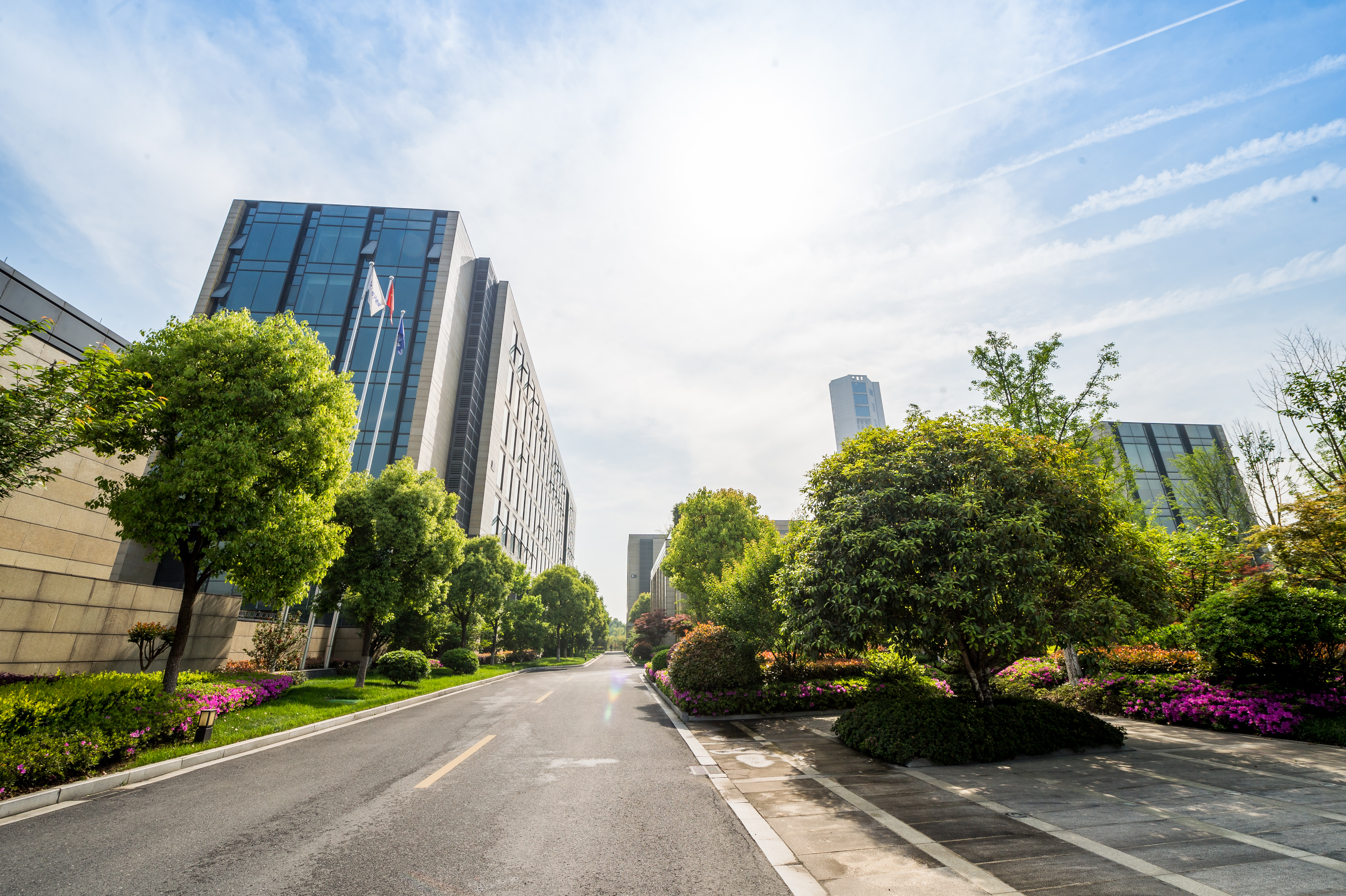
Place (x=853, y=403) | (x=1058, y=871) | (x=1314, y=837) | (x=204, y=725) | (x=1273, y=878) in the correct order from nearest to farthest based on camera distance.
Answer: (x=1273, y=878) < (x=1058, y=871) < (x=1314, y=837) < (x=204, y=725) < (x=853, y=403)

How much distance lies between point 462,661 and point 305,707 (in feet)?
44.8

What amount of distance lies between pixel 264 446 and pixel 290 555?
2.62m

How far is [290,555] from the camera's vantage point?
11.8m

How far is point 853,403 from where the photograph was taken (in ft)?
491

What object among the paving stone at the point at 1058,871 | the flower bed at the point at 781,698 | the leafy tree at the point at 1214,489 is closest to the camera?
the paving stone at the point at 1058,871

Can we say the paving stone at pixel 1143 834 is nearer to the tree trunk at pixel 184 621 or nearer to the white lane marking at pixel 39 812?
the white lane marking at pixel 39 812

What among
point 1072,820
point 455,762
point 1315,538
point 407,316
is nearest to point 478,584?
point 407,316

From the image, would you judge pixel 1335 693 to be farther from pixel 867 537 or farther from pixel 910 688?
pixel 867 537

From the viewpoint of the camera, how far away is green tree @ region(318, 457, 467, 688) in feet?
61.1

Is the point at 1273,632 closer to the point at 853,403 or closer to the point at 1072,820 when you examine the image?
the point at 1072,820

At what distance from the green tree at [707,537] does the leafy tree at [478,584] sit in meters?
11.3

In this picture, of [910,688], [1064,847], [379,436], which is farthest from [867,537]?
[379,436]

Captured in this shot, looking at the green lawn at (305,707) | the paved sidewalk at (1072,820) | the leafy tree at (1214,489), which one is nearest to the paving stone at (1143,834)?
the paved sidewalk at (1072,820)

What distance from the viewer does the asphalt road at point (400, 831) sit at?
4148mm
